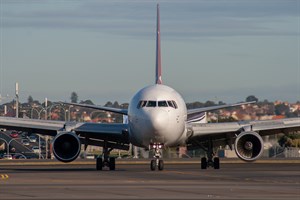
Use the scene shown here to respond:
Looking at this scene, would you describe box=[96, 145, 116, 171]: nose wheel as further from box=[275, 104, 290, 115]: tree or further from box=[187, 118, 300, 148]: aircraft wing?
box=[275, 104, 290, 115]: tree

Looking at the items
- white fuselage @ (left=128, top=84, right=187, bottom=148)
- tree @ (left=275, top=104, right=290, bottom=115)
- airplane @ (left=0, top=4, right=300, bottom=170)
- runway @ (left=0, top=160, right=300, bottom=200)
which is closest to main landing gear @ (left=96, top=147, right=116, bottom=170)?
airplane @ (left=0, top=4, right=300, bottom=170)

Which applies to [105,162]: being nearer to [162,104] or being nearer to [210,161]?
[210,161]

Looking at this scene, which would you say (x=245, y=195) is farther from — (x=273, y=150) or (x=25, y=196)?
(x=273, y=150)

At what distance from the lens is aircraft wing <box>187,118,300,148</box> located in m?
45.4

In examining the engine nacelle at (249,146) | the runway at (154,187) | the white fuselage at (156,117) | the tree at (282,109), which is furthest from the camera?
the tree at (282,109)

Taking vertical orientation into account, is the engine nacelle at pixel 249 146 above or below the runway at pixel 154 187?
above

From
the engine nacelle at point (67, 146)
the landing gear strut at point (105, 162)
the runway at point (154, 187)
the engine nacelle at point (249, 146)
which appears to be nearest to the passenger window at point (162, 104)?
the engine nacelle at point (249, 146)

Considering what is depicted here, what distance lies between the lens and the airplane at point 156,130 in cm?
4209

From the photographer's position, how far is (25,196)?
25.9 m

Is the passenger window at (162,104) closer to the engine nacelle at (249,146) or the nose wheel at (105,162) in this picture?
the engine nacelle at (249,146)

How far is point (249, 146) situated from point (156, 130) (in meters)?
5.41

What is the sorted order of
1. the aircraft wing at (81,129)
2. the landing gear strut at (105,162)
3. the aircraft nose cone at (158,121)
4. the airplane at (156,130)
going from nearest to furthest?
1. the aircraft nose cone at (158,121)
2. the airplane at (156,130)
3. the aircraft wing at (81,129)
4. the landing gear strut at (105,162)

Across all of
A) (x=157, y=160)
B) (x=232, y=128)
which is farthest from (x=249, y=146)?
(x=157, y=160)

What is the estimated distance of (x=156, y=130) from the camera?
136 ft
